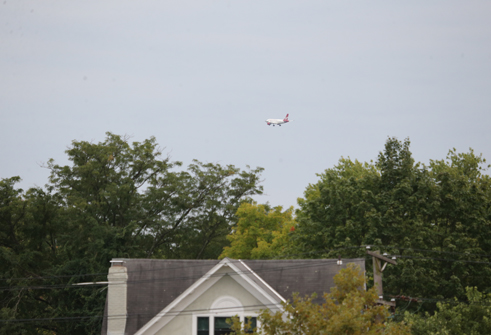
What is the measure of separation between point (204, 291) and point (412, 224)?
70.1 ft

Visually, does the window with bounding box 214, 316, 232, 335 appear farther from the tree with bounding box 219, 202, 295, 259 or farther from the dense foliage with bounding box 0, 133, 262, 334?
the tree with bounding box 219, 202, 295, 259

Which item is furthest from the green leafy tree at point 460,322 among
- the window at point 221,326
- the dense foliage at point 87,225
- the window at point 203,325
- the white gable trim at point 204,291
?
the dense foliage at point 87,225

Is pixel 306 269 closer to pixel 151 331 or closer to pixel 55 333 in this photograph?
pixel 151 331

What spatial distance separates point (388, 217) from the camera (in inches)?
1609

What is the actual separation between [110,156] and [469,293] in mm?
31001

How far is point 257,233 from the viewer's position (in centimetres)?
6088

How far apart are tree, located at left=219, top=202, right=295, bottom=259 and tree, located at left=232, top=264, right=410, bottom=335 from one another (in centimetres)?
3808

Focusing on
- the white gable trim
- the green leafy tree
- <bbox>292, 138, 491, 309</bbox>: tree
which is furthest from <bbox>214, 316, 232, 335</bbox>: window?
<bbox>292, 138, 491, 309</bbox>: tree

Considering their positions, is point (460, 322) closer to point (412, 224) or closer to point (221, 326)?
point (221, 326)

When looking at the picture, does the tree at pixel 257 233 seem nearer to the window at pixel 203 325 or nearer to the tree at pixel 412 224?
the tree at pixel 412 224

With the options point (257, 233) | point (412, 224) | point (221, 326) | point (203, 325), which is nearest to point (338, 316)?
point (221, 326)

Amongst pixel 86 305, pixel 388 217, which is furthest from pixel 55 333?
pixel 388 217

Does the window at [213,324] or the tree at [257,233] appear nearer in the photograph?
the window at [213,324]

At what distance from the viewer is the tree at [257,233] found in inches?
2279
